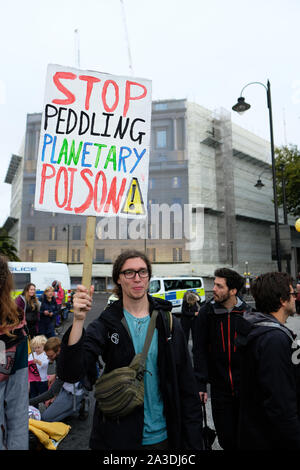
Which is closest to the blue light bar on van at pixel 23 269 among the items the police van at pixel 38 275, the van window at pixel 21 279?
the police van at pixel 38 275

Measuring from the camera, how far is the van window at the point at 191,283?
56.4 ft

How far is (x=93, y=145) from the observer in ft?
8.00

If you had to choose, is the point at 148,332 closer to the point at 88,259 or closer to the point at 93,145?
the point at 88,259

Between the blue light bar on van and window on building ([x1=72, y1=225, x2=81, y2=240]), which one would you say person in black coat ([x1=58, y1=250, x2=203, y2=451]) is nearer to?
the blue light bar on van

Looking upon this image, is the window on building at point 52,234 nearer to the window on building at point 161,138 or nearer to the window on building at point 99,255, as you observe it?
the window on building at point 99,255

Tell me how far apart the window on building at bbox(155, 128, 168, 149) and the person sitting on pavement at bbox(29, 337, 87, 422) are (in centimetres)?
4058

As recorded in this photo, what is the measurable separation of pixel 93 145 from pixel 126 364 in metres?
1.54

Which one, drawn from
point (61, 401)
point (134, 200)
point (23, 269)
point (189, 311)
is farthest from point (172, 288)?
point (134, 200)

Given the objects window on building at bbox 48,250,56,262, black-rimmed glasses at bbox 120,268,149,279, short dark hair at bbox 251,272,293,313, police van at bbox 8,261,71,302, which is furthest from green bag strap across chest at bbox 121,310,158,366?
window on building at bbox 48,250,56,262

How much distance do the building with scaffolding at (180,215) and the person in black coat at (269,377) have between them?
3561 cm

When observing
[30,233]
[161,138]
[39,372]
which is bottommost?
[39,372]
